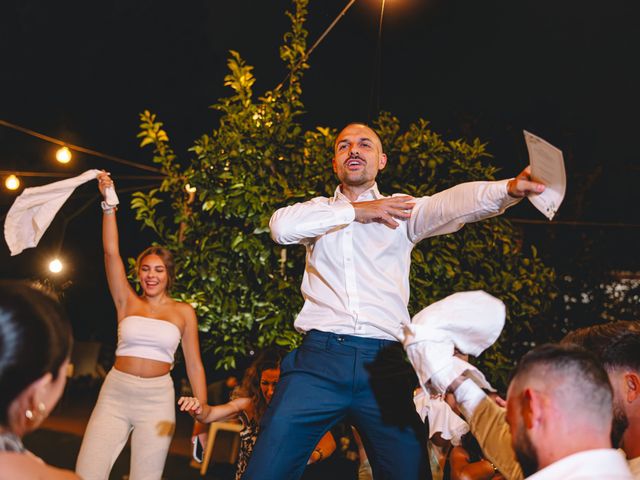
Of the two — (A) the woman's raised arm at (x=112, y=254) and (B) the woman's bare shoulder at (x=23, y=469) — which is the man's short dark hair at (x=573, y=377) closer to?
(B) the woman's bare shoulder at (x=23, y=469)

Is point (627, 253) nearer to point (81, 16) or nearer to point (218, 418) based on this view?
point (218, 418)

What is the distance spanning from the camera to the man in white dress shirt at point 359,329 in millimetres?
2811

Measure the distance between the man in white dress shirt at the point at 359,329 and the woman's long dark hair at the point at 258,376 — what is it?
1.89 m

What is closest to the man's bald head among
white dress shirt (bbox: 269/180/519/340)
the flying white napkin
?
the flying white napkin

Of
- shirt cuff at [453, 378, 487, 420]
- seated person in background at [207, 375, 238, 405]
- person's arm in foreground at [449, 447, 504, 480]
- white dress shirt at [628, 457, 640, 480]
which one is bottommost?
seated person in background at [207, 375, 238, 405]

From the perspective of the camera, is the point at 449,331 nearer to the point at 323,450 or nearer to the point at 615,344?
the point at 615,344

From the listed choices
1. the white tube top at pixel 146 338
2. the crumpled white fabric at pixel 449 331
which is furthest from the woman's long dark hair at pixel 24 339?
the white tube top at pixel 146 338

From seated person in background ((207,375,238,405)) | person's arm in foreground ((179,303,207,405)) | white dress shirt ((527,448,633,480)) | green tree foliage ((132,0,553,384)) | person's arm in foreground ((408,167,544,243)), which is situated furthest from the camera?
seated person in background ((207,375,238,405))

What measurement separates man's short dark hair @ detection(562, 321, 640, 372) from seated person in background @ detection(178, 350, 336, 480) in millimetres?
2507

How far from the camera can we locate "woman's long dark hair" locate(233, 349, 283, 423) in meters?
4.92

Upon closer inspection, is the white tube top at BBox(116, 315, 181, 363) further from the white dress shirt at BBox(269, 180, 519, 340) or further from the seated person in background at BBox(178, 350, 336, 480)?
the white dress shirt at BBox(269, 180, 519, 340)

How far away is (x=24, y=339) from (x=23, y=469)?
0.30 m

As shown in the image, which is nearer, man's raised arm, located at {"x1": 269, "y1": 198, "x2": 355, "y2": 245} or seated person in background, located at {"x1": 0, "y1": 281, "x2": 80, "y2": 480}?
seated person in background, located at {"x1": 0, "y1": 281, "x2": 80, "y2": 480}

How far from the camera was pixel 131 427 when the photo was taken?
4.45m
